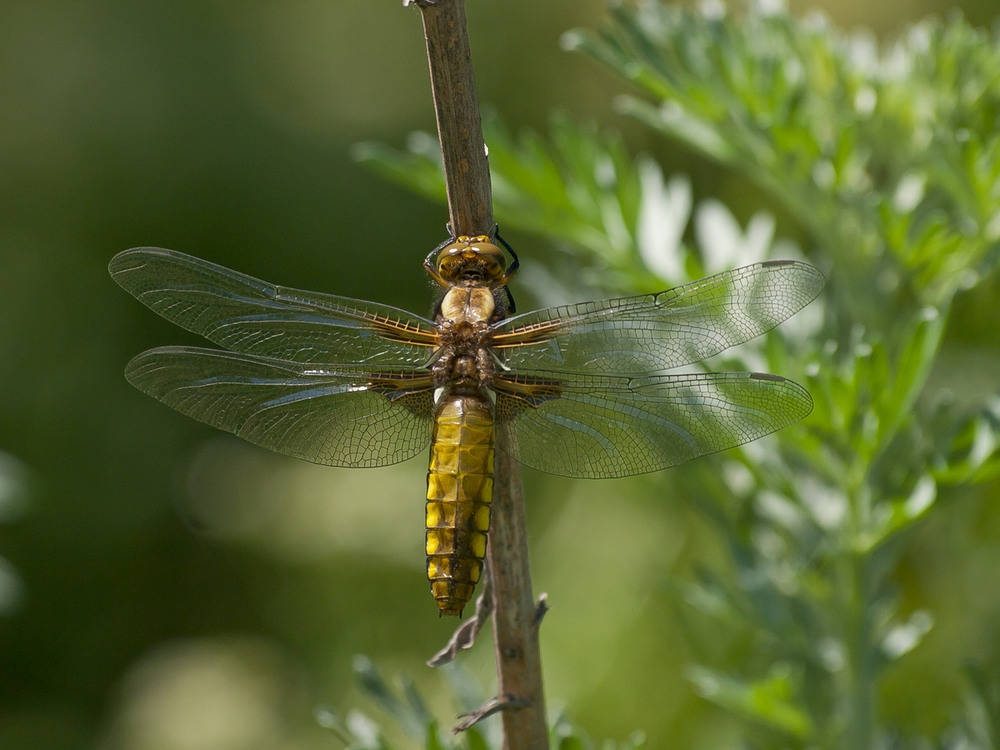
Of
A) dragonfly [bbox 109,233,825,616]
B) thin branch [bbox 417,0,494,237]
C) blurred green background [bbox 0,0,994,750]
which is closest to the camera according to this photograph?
thin branch [bbox 417,0,494,237]

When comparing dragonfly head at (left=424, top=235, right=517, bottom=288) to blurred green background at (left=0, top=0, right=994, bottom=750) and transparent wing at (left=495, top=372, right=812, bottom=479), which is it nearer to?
transparent wing at (left=495, top=372, right=812, bottom=479)

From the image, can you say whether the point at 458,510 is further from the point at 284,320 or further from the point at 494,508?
the point at 284,320

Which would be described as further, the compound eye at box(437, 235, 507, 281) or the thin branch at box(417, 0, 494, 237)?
the compound eye at box(437, 235, 507, 281)

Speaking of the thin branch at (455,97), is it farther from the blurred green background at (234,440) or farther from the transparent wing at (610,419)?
the blurred green background at (234,440)

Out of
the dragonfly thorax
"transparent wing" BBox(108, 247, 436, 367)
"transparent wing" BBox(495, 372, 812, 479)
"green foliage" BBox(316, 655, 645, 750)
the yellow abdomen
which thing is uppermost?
"transparent wing" BBox(108, 247, 436, 367)

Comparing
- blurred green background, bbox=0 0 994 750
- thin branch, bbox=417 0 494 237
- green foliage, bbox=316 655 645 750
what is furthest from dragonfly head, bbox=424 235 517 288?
blurred green background, bbox=0 0 994 750

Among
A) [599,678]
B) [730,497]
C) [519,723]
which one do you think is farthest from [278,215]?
[519,723]
